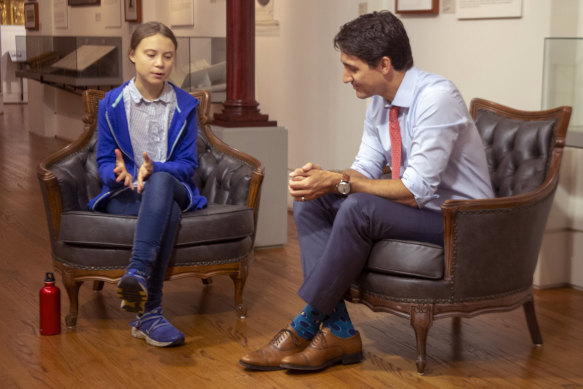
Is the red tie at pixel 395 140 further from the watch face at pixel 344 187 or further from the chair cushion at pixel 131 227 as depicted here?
the chair cushion at pixel 131 227

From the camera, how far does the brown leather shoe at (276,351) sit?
2.93m

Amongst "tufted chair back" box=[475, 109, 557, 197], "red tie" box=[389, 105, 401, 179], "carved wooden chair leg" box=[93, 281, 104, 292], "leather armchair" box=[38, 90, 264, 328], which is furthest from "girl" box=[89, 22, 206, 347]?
"tufted chair back" box=[475, 109, 557, 197]

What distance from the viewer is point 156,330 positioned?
322 cm

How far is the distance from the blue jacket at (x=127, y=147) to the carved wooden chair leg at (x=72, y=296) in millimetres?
307

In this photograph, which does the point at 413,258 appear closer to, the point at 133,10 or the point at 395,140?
the point at 395,140

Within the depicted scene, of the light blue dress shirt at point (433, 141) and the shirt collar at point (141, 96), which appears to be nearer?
the light blue dress shirt at point (433, 141)

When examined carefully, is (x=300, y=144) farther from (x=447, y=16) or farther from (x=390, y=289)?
(x=390, y=289)

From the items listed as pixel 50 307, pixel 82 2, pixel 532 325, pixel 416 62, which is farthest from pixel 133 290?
pixel 82 2

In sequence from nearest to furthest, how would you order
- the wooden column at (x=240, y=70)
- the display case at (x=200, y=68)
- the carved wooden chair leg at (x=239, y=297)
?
the carved wooden chair leg at (x=239, y=297)
the wooden column at (x=240, y=70)
the display case at (x=200, y=68)

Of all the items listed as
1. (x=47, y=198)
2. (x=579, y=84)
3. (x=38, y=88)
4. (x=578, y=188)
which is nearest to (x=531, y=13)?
(x=579, y=84)

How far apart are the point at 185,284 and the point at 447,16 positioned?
2.03 meters

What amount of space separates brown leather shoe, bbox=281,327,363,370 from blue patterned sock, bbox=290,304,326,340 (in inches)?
1.1

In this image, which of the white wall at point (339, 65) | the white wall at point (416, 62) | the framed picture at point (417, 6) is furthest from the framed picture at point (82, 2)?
the framed picture at point (417, 6)

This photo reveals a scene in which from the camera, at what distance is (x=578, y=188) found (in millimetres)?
3965
